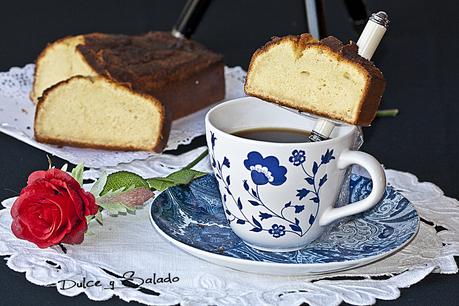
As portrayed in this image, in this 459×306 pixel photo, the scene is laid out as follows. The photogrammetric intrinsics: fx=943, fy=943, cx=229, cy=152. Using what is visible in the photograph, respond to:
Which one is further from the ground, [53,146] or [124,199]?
[124,199]

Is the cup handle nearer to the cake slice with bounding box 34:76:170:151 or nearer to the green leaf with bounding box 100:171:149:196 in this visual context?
the green leaf with bounding box 100:171:149:196

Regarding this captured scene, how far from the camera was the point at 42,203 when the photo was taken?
1.05 m

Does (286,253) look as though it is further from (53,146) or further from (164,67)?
(164,67)

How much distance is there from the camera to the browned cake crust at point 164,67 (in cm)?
157

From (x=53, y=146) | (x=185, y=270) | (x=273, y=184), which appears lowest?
(x=53, y=146)

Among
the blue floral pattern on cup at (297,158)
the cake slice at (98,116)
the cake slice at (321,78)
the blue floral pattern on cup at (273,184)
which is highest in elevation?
the cake slice at (321,78)

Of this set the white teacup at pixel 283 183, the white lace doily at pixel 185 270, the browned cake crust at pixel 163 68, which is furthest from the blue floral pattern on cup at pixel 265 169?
the browned cake crust at pixel 163 68

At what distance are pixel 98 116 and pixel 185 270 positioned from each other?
0.55 m

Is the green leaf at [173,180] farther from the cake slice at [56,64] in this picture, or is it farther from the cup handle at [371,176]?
the cake slice at [56,64]

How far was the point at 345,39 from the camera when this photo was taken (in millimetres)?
1905

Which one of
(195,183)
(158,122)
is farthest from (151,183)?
(158,122)

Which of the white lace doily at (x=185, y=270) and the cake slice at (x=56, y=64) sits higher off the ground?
the white lace doily at (x=185, y=270)

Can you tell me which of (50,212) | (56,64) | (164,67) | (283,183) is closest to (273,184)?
(283,183)

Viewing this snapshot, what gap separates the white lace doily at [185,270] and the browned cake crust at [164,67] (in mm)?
456
